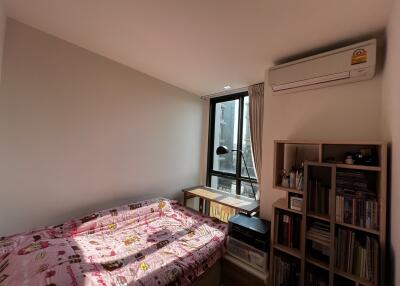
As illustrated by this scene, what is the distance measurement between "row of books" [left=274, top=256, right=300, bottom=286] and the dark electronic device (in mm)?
139

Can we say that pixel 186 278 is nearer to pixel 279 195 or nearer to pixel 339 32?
pixel 279 195

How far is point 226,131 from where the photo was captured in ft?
10.5

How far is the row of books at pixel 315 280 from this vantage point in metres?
1.43

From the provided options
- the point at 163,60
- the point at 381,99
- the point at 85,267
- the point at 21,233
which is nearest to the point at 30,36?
the point at 163,60

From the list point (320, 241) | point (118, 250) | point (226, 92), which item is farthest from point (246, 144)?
point (118, 250)

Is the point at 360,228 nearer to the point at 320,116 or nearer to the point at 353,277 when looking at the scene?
the point at 353,277

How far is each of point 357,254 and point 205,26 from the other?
202 centimetres

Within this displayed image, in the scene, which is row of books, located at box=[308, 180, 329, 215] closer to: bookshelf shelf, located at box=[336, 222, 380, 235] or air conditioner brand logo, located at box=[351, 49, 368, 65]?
bookshelf shelf, located at box=[336, 222, 380, 235]

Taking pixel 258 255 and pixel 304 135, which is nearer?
pixel 258 255

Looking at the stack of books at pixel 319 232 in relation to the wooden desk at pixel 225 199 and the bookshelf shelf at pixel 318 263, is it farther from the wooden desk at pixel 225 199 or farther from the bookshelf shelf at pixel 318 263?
the wooden desk at pixel 225 199

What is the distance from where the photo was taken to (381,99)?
4.86 ft

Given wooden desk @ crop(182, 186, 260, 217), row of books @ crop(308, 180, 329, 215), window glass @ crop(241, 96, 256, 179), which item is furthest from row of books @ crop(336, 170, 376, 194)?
window glass @ crop(241, 96, 256, 179)

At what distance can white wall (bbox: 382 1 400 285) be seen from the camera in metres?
1.02

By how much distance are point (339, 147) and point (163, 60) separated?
6.59ft
